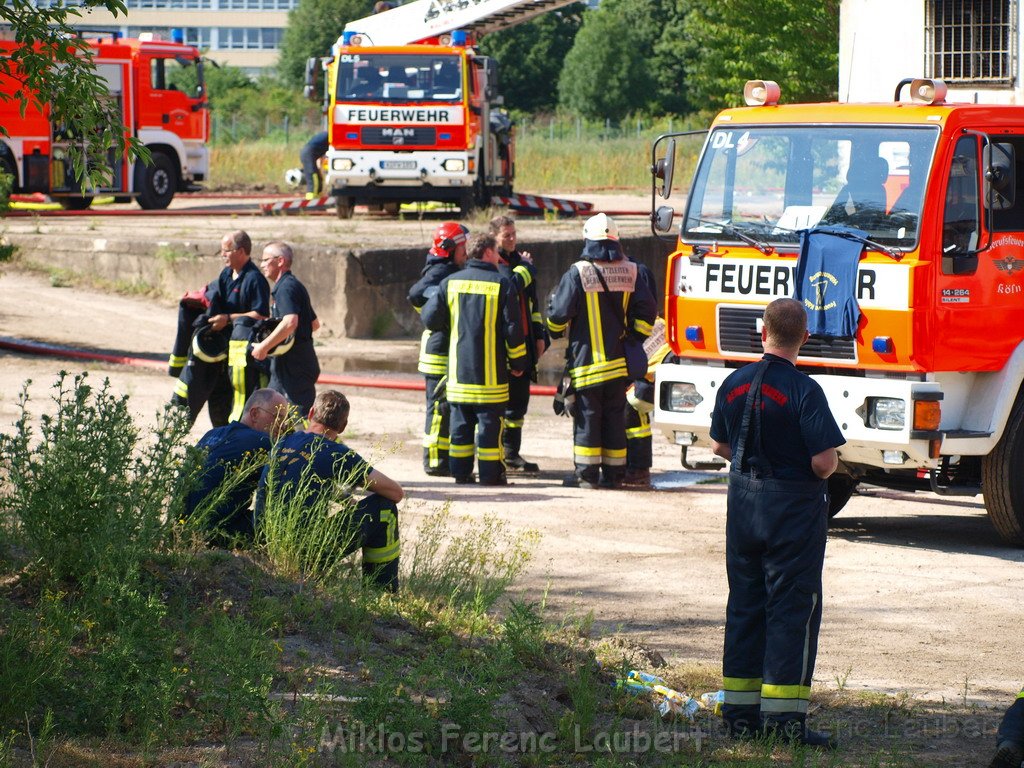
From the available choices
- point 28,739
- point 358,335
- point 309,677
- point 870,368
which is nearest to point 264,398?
point 309,677

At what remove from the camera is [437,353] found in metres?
10.7

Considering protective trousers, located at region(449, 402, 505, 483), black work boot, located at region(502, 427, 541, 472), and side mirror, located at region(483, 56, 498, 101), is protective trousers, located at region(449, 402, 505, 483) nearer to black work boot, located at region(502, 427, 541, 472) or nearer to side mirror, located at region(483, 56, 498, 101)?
black work boot, located at region(502, 427, 541, 472)

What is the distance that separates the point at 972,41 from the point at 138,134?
1442 cm

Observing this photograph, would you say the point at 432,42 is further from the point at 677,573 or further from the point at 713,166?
the point at 677,573

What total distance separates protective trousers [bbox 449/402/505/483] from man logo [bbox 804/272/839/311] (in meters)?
2.66

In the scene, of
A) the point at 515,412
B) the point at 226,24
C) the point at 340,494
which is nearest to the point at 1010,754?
the point at 340,494

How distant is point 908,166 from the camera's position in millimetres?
8500

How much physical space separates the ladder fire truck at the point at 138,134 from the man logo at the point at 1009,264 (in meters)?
18.3

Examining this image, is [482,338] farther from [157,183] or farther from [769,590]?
[157,183]

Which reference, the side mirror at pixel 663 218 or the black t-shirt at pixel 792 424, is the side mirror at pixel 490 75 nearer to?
the side mirror at pixel 663 218

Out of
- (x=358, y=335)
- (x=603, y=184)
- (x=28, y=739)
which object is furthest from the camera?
(x=603, y=184)

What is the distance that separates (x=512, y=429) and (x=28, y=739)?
6757 mm

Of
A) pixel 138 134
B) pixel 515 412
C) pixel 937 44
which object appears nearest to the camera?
pixel 515 412

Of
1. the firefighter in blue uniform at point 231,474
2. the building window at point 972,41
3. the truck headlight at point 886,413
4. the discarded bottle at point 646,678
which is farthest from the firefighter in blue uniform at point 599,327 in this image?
the building window at point 972,41
